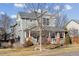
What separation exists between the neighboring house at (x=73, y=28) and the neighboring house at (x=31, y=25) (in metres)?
0.11

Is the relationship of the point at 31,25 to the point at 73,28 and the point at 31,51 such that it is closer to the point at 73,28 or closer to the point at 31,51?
the point at 31,51

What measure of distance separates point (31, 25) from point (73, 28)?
575 mm

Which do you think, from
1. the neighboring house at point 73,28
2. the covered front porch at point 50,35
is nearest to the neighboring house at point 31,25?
the covered front porch at point 50,35

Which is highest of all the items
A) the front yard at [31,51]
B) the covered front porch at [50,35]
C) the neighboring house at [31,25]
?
the neighboring house at [31,25]

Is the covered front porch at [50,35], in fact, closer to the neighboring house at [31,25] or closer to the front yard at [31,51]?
the neighboring house at [31,25]

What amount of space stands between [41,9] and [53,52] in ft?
2.00

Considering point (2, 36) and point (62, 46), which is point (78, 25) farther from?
point (2, 36)

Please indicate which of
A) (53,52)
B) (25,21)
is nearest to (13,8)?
(25,21)

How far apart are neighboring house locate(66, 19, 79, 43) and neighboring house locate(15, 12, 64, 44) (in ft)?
0.36

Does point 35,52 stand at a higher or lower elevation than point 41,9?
lower

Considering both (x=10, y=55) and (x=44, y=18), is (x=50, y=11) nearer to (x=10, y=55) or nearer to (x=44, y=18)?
(x=44, y=18)

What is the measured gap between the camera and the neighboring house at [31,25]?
9.09 m

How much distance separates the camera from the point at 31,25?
9.10 meters

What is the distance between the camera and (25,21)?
29.8 ft
